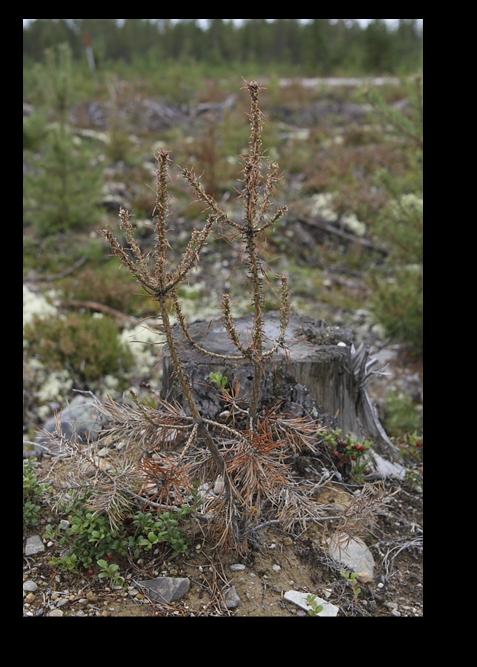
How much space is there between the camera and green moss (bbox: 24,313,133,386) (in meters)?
6.15

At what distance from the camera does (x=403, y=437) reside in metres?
5.26

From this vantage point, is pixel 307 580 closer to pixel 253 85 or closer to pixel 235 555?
pixel 235 555

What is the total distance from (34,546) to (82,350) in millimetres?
3097

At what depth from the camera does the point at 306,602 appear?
2879 mm

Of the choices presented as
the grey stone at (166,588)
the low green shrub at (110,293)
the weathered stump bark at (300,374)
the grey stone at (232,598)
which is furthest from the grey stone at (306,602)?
the low green shrub at (110,293)

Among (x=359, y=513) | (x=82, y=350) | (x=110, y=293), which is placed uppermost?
(x=110, y=293)

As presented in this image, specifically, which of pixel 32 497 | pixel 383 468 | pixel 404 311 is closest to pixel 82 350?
pixel 32 497

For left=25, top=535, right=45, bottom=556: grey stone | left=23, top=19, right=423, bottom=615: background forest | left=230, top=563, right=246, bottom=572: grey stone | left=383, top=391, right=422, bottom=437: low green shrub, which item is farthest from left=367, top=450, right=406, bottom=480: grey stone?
left=25, top=535, right=45, bottom=556: grey stone

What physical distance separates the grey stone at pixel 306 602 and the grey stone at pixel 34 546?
123 centimetres

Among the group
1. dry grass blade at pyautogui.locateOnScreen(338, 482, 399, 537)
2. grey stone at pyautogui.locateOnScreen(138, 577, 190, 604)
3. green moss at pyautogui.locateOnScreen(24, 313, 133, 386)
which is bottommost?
grey stone at pyautogui.locateOnScreen(138, 577, 190, 604)

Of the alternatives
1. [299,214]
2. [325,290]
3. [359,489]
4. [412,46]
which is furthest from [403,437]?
[412,46]

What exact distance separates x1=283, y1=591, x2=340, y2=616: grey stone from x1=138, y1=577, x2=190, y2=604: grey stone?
1.49 feet

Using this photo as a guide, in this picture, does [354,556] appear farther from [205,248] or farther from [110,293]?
[205,248]

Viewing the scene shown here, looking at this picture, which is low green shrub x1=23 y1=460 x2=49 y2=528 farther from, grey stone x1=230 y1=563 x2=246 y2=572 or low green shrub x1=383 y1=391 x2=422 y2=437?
low green shrub x1=383 y1=391 x2=422 y2=437
